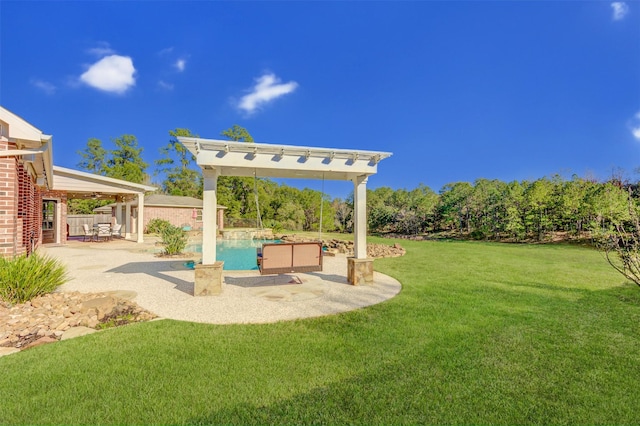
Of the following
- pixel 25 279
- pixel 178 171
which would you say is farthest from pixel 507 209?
pixel 178 171

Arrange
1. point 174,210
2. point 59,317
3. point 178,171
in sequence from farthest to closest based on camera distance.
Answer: point 178,171 → point 174,210 → point 59,317

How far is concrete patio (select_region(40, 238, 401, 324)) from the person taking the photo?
15.5 ft

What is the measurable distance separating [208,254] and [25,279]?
306 centimetres

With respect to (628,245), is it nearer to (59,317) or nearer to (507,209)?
(59,317)

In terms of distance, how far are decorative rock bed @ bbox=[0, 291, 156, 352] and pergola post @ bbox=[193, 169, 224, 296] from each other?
1.17m

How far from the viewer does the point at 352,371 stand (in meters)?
2.91

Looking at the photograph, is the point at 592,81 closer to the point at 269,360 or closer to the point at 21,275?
the point at 269,360

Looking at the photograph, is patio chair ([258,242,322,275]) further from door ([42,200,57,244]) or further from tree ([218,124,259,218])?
tree ([218,124,259,218])

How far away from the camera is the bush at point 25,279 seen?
471 centimetres

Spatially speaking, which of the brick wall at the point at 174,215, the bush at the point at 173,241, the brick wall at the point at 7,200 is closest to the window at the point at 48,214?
the brick wall at the point at 174,215

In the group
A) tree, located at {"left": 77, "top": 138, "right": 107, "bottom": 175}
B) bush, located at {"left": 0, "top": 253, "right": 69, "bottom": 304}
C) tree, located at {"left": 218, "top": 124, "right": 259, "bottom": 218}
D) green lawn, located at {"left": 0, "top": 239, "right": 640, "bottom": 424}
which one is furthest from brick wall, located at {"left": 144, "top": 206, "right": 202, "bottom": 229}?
tree, located at {"left": 77, "top": 138, "right": 107, "bottom": 175}

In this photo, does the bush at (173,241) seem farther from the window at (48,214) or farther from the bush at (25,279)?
the window at (48,214)

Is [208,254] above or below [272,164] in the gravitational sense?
below

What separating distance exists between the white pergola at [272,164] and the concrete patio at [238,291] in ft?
3.23
